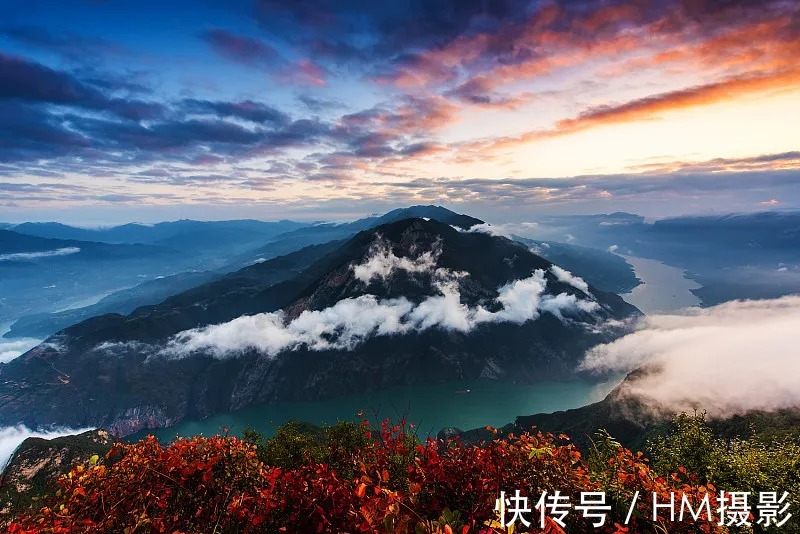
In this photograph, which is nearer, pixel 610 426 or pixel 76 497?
pixel 76 497

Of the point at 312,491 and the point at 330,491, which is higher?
the point at 330,491

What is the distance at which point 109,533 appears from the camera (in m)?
8.40

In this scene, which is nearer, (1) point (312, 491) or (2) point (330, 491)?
(2) point (330, 491)

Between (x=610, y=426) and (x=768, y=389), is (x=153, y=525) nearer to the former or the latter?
(x=610, y=426)

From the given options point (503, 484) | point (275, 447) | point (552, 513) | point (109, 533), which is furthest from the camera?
point (275, 447)

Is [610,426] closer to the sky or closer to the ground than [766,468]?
closer to the ground

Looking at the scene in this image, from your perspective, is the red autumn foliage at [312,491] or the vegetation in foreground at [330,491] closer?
the vegetation in foreground at [330,491]

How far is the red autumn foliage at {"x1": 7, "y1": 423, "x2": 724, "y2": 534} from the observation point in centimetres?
838

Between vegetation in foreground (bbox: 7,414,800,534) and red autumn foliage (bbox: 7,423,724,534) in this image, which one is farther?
red autumn foliage (bbox: 7,423,724,534)

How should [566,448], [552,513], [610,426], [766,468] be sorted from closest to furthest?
[552,513] < [566,448] < [766,468] < [610,426]

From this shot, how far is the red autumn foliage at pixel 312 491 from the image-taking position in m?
8.38

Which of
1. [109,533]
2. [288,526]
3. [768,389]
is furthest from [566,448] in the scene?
[768,389]

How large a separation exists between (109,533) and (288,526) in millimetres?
4042

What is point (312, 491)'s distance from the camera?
8.91m
